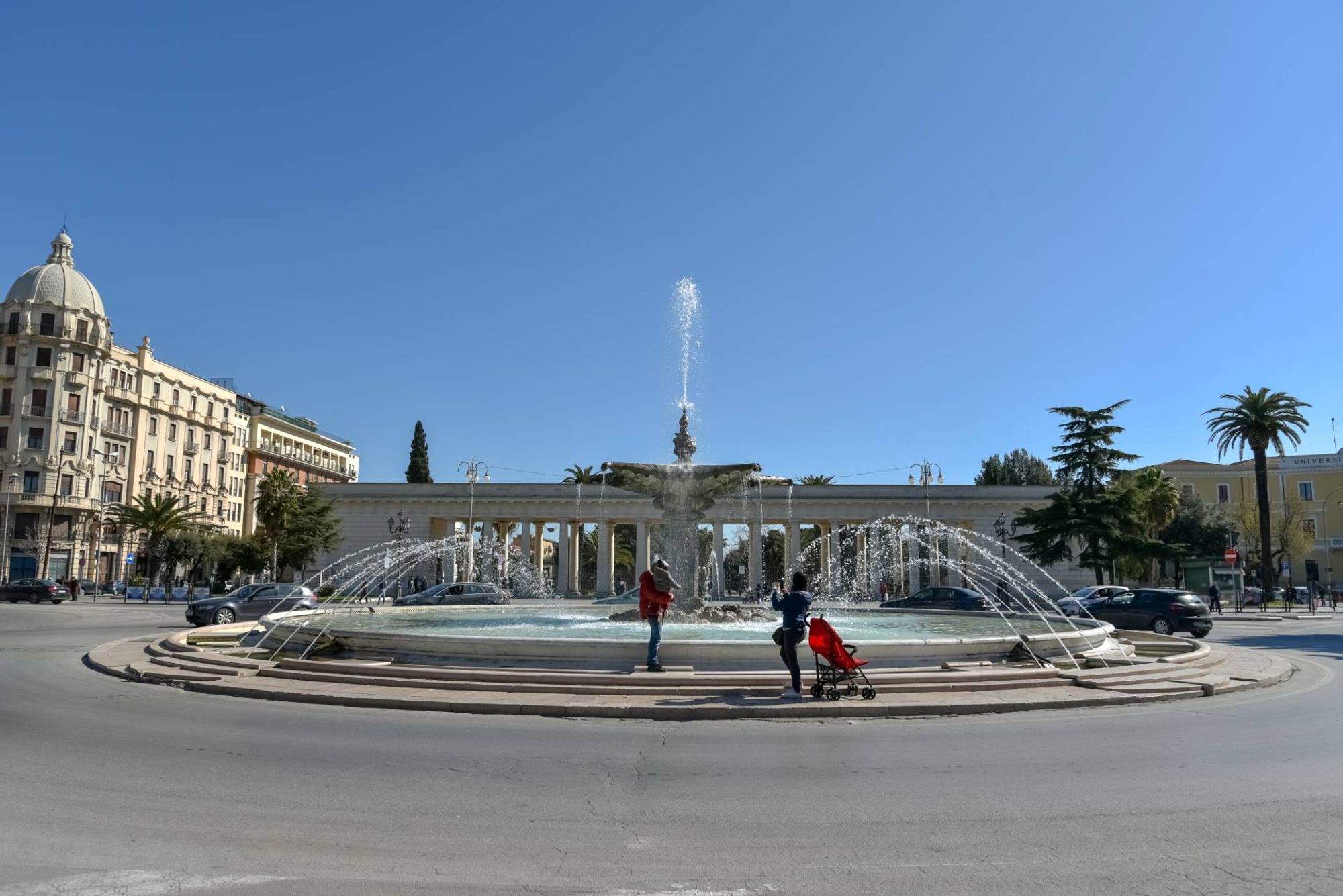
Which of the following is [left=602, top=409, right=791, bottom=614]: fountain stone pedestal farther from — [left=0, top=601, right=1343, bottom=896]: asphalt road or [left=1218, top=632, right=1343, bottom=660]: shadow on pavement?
[left=1218, top=632, right=1343, bottom=660]: shadow on pavement

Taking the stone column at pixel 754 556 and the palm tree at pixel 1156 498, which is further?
the stone column at pixel 754 556

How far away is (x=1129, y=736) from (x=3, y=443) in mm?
72841

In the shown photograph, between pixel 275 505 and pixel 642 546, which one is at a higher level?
pixel 275 505

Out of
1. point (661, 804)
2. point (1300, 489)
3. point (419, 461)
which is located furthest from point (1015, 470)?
point (661, 804)

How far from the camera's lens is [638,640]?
13766 mm

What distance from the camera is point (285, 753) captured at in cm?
849

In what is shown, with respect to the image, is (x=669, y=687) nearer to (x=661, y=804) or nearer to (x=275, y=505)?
(x=661, y=804)

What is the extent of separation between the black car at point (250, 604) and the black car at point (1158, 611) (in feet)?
78.7

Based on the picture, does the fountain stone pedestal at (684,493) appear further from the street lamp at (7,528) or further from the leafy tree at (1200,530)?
the street lamp at (7,528)

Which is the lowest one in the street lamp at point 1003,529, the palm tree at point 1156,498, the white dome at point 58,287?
the street lamp at point 1003,529

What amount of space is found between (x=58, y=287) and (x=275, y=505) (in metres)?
26.2

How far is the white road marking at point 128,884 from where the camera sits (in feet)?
15.6

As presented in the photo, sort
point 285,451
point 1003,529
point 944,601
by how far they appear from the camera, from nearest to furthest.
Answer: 1. point 944,601
2. point 1003,529
3. point 285,451

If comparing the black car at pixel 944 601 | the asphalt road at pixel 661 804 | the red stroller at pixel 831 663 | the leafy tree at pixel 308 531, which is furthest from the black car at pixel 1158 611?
the leafy tree at pixel 308 531
